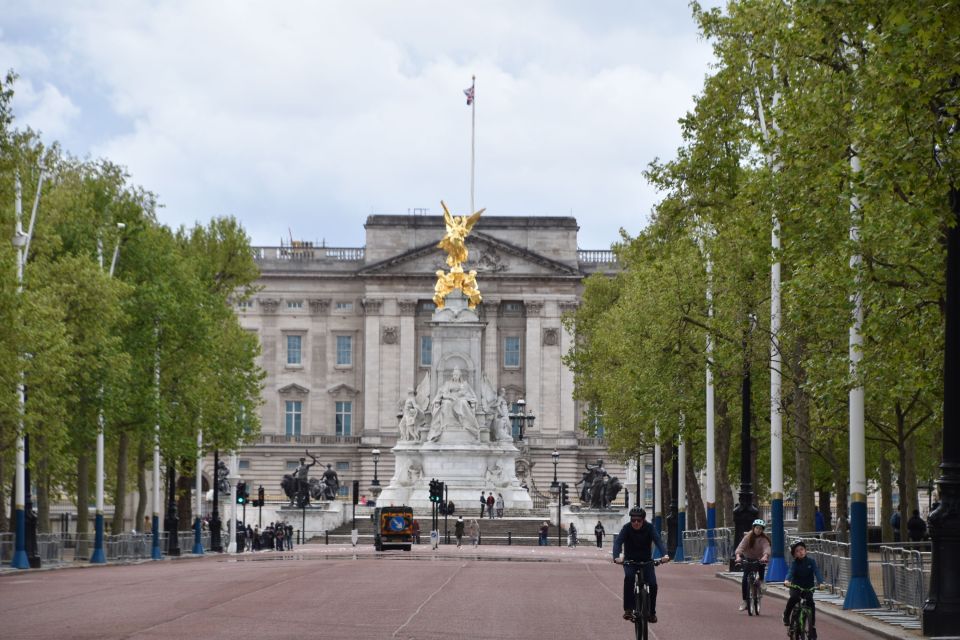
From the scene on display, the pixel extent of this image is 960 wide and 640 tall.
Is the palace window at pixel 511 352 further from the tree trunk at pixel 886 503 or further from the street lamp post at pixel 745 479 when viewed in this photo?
the street lamp post at pixel 745 479

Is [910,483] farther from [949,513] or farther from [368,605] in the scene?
[949,513]

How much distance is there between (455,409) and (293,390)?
52299 millimetres

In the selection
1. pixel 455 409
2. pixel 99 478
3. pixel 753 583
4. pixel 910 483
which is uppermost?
pixel 455 409

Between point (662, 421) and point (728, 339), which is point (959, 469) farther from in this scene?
point (662, 421)

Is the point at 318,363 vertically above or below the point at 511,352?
below

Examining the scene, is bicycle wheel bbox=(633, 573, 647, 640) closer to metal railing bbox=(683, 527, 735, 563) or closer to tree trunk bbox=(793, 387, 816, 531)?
tree trunk bbox=(793, 387, 816, 531)

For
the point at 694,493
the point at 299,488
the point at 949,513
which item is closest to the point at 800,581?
the point at 949,513

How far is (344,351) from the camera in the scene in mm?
148125

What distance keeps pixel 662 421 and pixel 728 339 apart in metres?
10.9

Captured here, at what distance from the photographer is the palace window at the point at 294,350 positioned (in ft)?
485

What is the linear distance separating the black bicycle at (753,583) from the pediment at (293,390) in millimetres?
117897

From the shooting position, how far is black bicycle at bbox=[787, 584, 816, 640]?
2300cm

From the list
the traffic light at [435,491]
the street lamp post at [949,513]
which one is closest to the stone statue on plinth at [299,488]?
the traffic light at [435,491]

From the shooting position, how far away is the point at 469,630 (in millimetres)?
24922
